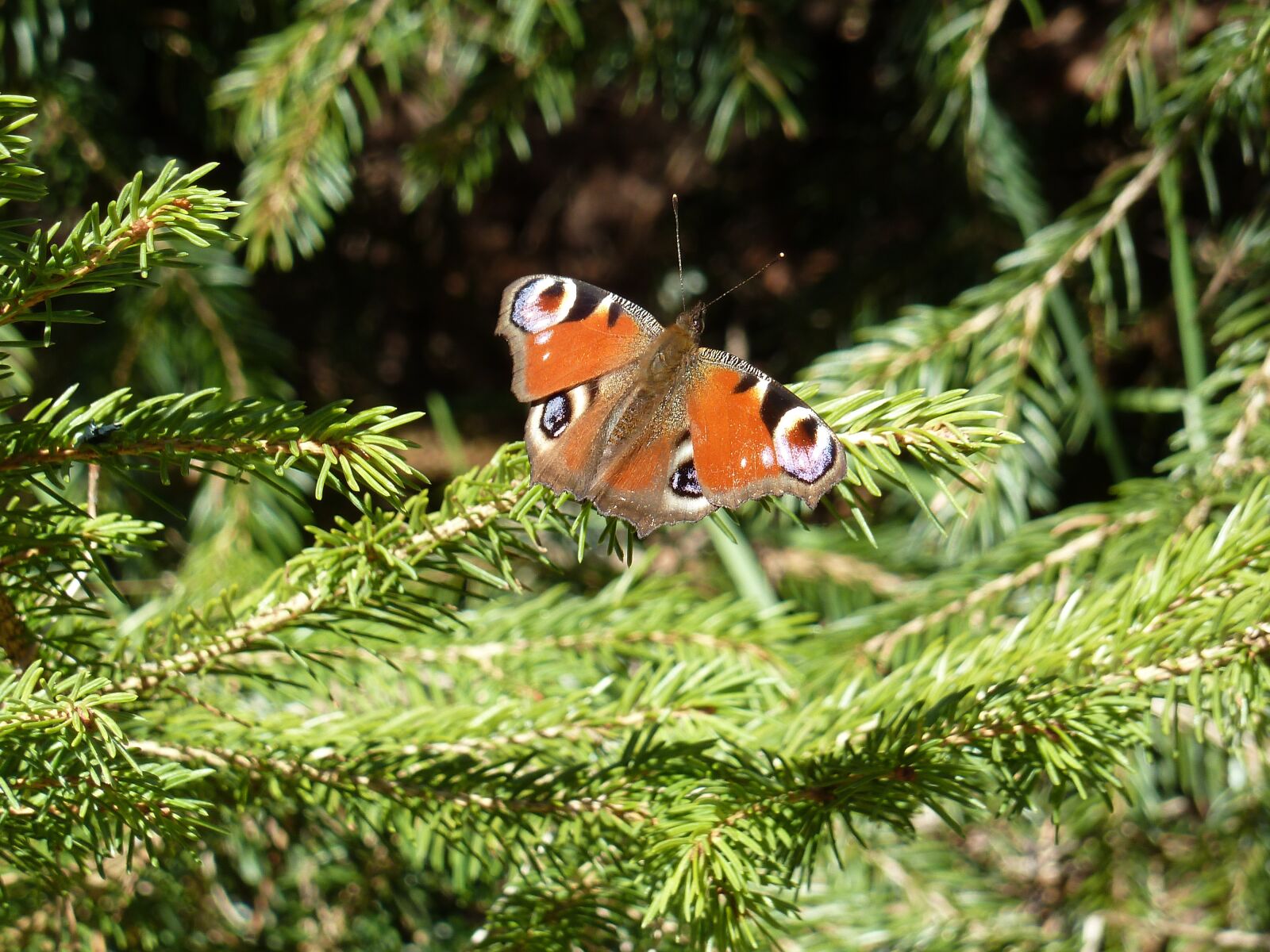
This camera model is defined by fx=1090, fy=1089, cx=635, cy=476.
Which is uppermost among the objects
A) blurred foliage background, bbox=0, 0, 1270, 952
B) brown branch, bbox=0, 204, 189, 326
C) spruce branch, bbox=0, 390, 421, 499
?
brown branch, bbox=0, 204, 189, 326

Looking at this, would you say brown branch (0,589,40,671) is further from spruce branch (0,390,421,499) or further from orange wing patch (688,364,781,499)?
orange wing patch (688,364,781,499)

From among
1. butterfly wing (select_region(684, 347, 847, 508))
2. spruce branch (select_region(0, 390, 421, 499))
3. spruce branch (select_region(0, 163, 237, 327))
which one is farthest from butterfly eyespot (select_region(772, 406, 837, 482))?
spruce branch (select_region(0, 163, 237, 327))

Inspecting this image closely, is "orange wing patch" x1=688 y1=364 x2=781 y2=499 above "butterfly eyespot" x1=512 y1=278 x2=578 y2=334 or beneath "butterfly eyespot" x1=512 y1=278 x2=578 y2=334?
beneath

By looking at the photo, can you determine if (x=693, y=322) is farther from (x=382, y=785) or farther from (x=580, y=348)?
(x=382, y=785)

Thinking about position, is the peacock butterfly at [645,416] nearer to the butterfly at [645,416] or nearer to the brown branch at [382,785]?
the butterfly at [645,416]

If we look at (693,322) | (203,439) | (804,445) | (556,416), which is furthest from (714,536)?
(203,439)

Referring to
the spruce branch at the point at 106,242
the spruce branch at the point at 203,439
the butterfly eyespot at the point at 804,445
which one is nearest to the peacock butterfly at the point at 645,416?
the butterfly eyespot at the point at 804,445

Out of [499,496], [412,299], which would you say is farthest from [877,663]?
[412,299]

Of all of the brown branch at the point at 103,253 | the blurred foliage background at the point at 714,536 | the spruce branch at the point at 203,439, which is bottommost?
the blurred foliage background at the point at 714,536
